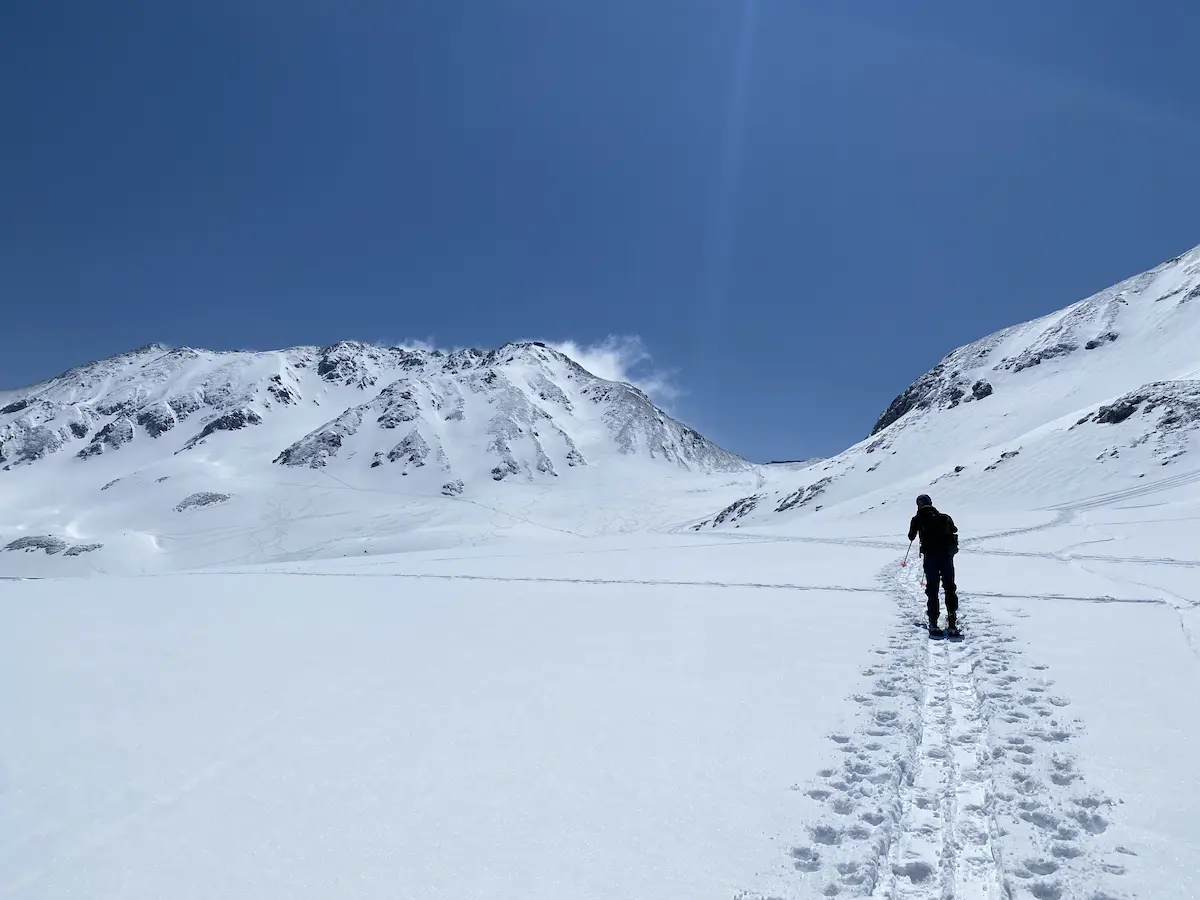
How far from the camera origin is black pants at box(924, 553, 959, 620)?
1077cm

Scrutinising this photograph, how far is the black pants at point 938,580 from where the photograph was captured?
1077 centimetres

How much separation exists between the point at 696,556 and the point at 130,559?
406ft

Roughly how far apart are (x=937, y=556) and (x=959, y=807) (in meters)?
7.43

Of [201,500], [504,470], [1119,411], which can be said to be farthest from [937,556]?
[504,470]

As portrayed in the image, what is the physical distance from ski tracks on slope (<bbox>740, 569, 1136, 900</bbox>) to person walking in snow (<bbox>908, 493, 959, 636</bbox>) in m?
3.09

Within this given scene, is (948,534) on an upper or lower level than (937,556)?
upper

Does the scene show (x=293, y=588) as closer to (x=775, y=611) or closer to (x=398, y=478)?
(x=775, y=611)

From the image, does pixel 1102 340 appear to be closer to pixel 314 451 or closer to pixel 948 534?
pixel 948 534

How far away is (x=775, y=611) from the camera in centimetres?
1301

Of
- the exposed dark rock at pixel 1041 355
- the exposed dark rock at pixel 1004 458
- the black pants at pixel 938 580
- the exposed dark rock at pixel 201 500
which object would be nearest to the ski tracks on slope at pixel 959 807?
the black pants at pixel 938 580

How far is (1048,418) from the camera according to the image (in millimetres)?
89688

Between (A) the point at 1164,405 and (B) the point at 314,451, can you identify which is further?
(B) the point at 314,451

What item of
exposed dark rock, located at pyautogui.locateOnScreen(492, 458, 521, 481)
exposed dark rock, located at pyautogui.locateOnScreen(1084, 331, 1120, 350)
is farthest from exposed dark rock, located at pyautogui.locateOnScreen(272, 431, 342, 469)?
exposed dark rock, located at pyautogui.locateOnScreen(1084, 331, 1120, 350)

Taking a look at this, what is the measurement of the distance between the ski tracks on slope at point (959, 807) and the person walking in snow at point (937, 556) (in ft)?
10.2
